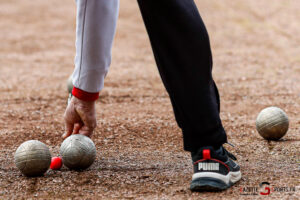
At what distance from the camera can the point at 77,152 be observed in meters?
3.80

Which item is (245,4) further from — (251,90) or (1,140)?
(1,140)

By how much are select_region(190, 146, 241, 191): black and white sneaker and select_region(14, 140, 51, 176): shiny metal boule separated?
48.3 inches

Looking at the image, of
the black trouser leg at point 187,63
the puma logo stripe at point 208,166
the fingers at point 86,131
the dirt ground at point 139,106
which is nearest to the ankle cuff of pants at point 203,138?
the black trouser leg at point 187,63

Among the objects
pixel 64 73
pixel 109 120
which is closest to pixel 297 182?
pixel 109 120

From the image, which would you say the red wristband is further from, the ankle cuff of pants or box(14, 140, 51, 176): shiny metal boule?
the ankle cuff of pants

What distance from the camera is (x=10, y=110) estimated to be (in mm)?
6430

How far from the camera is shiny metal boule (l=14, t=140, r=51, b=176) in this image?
3719 mm

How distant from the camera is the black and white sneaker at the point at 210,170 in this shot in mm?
3242

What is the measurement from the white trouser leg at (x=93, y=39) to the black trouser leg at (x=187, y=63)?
9.8 inches

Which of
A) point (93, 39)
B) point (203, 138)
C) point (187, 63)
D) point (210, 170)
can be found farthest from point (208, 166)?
point (93, 39)

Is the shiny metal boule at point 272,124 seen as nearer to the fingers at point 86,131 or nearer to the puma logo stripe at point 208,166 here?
the puma logo stripe at point 208,166

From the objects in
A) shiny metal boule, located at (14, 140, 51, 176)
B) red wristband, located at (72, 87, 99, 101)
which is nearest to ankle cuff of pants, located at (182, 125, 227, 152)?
red wristband, located at (72, 87, 99, 101)

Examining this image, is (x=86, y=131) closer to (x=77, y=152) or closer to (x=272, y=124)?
(x=77, y=152)

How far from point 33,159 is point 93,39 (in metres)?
1.11
